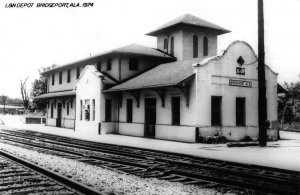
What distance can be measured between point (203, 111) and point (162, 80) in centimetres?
299

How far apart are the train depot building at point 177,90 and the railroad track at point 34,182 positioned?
9862mm

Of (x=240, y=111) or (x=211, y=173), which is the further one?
(x=240, y=111)

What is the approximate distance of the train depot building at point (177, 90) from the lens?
18250 mm

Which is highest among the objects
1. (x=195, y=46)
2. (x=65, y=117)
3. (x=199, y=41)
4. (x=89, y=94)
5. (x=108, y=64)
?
(x=199, y=41)

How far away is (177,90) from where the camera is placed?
18938mm

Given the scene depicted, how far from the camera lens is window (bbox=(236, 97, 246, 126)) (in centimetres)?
1983

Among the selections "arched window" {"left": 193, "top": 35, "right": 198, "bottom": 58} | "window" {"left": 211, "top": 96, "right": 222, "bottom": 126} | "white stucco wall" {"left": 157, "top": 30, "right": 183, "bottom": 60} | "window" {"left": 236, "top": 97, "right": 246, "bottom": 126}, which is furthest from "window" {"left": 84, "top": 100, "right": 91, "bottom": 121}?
"window" {"left": 236, "top": 97, "right": 246, "bottom": 126}

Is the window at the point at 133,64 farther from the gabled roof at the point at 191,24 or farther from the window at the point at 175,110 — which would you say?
the window at the point at 175,110

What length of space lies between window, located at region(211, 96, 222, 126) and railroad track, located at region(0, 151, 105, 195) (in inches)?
457

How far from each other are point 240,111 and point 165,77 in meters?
4.89

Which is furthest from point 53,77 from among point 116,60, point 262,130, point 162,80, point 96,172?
point 96,172

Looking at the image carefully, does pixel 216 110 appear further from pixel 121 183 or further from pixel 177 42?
pixel 121 183

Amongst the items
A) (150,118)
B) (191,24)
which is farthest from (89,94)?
(191,24)

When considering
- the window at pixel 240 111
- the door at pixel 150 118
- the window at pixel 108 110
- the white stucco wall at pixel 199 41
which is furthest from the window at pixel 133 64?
the window at pixel 240 111
